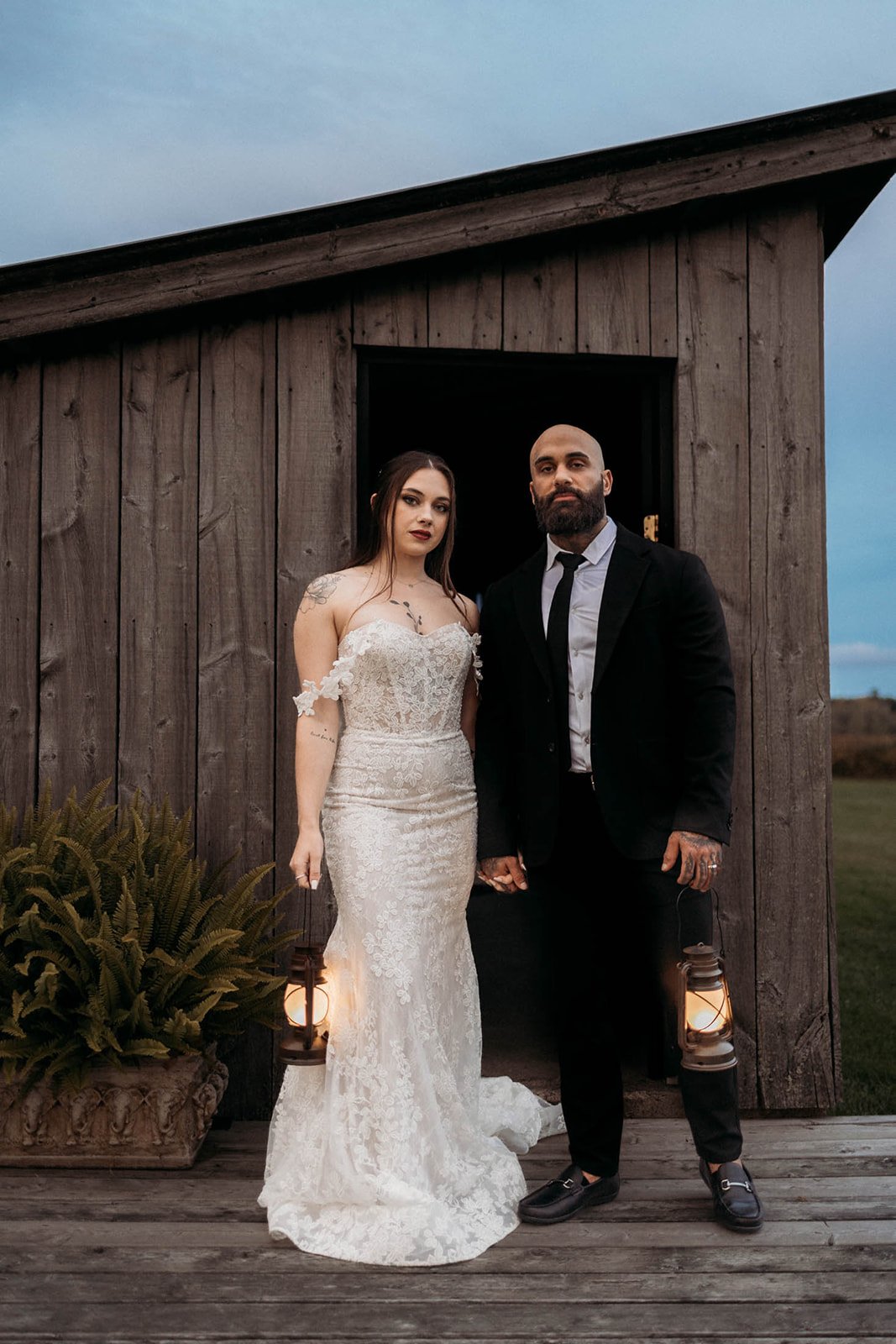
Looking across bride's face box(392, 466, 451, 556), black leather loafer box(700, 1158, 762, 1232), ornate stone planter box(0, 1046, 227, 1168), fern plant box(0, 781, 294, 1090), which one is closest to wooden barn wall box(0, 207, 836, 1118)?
fern plant box(0, 781, 294, 1090)

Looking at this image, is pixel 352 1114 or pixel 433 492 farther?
pixel 433 492

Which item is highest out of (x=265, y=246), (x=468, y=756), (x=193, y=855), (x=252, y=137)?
(x=252, y=137)

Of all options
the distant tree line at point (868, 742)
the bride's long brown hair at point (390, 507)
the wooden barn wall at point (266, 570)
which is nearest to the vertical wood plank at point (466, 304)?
the wooden barn wall at point (266, 570)

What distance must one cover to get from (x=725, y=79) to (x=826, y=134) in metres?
104

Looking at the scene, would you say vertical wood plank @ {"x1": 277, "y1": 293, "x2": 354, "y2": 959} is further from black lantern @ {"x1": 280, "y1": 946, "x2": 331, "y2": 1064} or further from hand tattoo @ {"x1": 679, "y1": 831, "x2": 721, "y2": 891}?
hand tattoo @ {"x1": 679, "y1": 831, "x2": 721, "y2": 891}

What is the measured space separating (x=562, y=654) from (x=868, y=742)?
57.6 feet

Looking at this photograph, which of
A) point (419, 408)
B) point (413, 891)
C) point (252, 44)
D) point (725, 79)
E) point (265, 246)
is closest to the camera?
point (413, 891)

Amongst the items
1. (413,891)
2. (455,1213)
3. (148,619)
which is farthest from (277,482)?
(455,1213)

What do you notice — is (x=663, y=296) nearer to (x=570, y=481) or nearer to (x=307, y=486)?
(x=570, y=481)

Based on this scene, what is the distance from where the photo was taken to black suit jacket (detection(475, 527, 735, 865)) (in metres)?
2.69

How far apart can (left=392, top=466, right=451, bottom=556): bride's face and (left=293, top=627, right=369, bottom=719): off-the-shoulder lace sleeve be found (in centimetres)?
30

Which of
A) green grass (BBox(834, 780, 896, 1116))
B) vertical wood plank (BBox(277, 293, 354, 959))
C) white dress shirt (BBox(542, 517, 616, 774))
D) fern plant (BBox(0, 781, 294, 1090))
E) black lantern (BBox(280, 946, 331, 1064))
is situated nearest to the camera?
black lantern (BBox(280, 946, 331, 1064))

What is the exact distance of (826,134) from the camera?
3.58 m

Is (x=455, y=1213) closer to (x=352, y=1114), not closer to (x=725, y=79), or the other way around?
(x=352, y=1114)
